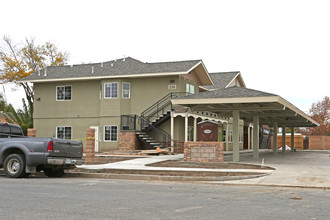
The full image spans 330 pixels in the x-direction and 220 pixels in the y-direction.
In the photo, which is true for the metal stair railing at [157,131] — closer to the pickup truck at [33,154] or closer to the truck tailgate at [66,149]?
the truck tailgate at [66,149]

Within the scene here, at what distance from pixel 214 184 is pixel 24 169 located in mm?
6327

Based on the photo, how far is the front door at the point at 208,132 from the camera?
2213 centimetres

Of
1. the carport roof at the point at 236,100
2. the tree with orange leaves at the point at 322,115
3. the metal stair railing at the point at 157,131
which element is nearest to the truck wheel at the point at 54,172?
the carport roof at the point at 236,100

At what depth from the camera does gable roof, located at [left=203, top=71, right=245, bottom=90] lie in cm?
3922

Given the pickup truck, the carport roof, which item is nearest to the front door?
the carport roof

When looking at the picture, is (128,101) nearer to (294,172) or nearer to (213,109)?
(213,109)

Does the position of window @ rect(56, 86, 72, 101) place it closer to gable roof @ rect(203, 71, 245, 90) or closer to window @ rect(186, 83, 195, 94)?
window @ rect(186, 83, 195, 94)

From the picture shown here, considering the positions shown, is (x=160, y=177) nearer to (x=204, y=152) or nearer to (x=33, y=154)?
(x=33, y=154)

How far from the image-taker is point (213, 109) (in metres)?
23.6

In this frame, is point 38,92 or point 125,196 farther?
point 38,92

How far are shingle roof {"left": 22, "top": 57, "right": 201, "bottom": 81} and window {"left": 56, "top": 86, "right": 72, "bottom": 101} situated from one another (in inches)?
43.9

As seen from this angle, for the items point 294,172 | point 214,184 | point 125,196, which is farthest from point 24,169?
point 294,172

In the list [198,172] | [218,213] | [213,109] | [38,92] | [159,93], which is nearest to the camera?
[218,213]

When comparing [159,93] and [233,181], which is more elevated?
[159,93]
